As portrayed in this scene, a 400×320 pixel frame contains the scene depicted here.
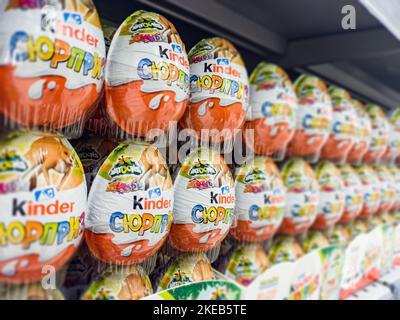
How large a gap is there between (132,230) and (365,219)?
131 centimetres

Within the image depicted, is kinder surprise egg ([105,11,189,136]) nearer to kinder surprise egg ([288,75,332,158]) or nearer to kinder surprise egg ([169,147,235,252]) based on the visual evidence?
kinder surprise egg ([169,147,235,252])

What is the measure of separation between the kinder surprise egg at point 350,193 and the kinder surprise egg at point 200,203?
76 cm

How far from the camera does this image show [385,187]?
1839mm

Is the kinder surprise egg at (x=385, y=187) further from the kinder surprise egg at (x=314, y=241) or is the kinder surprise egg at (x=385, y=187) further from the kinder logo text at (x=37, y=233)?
the kinder logo text at (x=37, y=233)

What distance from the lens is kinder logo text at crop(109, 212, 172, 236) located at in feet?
2.52

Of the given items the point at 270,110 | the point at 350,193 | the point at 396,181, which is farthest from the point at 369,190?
the point at 270,110

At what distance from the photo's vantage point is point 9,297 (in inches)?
26.4

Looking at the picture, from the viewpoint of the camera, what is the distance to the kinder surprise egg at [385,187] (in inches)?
72.2

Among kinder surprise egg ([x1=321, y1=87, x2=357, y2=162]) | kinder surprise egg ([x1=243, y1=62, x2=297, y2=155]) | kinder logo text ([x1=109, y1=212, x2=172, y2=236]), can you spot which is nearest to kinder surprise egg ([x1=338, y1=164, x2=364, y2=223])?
kinder surprise egg ([x1=321, y1=87, x2=357, y2=162])

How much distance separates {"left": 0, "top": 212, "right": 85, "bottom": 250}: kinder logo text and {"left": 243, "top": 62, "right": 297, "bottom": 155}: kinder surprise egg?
53 cm

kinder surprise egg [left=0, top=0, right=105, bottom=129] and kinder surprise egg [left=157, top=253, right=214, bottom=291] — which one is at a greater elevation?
kinder surprise egg [left=0, top=0, right=105, bottom=129]

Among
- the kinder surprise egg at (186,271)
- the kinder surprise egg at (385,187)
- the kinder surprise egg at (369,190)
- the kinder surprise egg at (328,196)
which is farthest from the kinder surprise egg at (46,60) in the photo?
the kinder surprise egg at (385,187)

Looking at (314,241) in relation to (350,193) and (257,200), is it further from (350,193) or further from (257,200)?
(257,200)

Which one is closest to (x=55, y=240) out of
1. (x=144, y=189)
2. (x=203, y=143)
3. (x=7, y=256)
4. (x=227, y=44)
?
(x=7, y=256)
